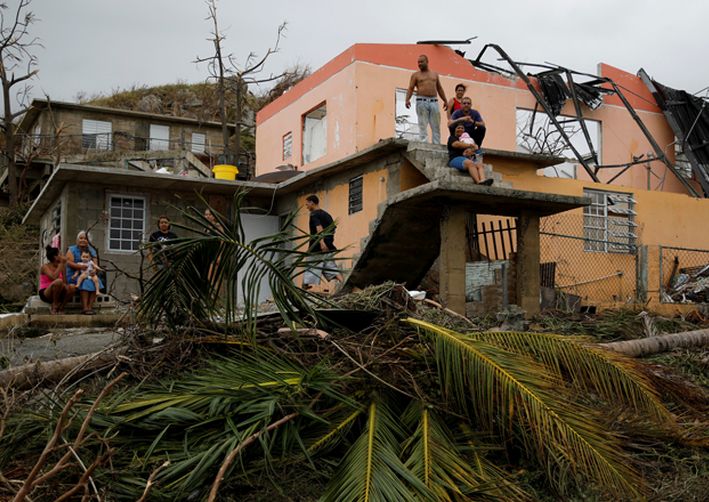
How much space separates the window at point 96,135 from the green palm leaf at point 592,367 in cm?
3640

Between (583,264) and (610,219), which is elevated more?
(610,219)

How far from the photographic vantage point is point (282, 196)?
64.0 feet

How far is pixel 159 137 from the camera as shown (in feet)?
132

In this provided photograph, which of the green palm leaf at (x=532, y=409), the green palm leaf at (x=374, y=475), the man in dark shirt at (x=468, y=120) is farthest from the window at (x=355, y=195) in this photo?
the green palm leaf at (x=374, y=475)

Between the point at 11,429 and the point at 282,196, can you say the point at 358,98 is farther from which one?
the point at 11,429

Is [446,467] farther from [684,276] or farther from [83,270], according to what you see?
[684,276]

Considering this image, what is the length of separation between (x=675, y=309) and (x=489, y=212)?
15.3 ft

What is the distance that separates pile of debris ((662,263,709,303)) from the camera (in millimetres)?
16641

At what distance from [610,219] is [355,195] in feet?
22.3

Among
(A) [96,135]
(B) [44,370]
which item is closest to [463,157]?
(B) [44,370]

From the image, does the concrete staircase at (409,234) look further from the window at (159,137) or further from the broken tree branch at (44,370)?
the window at (159,137)

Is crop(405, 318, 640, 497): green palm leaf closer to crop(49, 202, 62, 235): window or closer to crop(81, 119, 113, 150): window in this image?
crop(49, 202, 62, 235): window

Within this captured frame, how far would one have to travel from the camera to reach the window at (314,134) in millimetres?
22991

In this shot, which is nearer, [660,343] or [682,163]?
[660,343]
